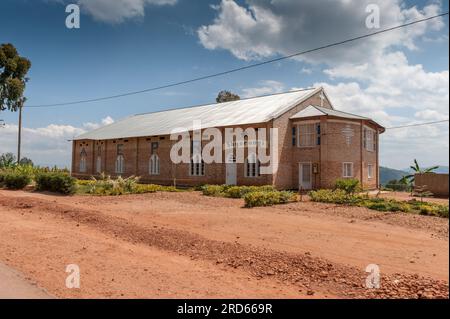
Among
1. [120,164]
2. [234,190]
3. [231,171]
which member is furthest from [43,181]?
[120,164]

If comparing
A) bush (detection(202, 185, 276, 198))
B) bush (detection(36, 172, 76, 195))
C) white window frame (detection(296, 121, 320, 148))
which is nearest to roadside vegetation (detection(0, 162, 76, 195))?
bush (detection(36, 172, 76, 195))

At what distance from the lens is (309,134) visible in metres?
27.2

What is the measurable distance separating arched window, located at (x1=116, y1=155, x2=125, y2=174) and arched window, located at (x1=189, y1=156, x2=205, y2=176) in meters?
10.3

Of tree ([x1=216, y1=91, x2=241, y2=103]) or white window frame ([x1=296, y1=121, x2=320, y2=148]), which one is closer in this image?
white window frame ([x1=296, y1=121, x2=320, y2=148])

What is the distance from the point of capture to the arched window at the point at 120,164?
127ft

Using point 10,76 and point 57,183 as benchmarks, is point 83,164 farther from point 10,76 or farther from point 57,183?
point 57,183

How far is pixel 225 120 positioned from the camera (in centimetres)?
2989

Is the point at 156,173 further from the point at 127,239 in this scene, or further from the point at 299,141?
the point at 127,239

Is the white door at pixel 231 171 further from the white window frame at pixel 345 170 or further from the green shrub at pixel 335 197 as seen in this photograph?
the green shrub at pixel 335 197

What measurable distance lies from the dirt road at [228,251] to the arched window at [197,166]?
14.4m

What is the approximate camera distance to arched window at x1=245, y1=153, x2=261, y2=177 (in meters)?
27.1

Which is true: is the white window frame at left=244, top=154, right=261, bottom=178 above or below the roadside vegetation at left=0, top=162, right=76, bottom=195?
above

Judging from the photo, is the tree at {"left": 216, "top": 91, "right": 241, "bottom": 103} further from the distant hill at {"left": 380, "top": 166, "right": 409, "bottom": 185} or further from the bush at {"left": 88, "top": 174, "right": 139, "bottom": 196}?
the bush at {"left": 88, "top": 174, "right": 139, "bottom": 196}

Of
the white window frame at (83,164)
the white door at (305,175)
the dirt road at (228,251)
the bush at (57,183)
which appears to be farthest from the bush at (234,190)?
the white window frame at (83,164)
